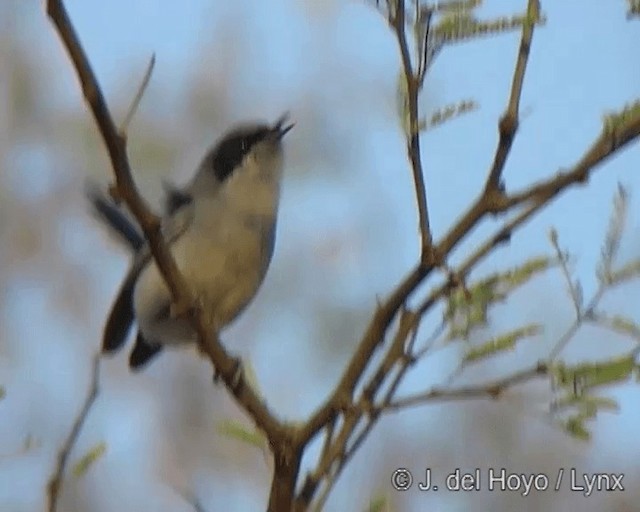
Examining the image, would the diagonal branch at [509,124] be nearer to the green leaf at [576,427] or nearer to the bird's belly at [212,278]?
the green leaf at [576,427]

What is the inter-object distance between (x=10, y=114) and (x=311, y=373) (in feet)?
1.43

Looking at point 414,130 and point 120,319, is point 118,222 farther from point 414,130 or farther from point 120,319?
point 414,130

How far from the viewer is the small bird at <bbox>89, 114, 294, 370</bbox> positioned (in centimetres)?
69

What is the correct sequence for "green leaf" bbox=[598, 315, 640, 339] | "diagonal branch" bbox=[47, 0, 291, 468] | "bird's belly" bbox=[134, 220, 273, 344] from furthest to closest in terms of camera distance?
"bird's belly" bbox=[134, 220, 273, 344], "green leaf" bbox=[598, 315, 640, 339], "diagonal branch" bbox=[47, 0, 291, 468]

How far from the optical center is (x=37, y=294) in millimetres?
1112

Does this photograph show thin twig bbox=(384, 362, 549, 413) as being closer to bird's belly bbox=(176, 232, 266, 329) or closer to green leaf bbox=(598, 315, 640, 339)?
green leaf bbox=(598, 315, 640, 339)

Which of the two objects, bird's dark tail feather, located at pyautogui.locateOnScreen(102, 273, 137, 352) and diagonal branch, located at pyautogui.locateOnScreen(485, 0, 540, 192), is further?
bird's dark tail feather, located at pyautogui.locateOnScreen(102, 273, 137, 352)

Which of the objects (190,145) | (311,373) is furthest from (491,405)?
(190,145)

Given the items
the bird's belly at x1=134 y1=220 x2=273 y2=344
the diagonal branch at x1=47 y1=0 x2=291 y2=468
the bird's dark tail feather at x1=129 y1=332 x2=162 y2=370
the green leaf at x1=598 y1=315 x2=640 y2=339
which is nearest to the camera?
the diagonal branch at x1=47 y1=0 x2=291 y2=468

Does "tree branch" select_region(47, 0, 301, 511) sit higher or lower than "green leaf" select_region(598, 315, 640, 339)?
higher

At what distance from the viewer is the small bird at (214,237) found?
0.69 metres

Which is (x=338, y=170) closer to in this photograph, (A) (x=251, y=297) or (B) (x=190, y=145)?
→ (B) (x=190, y=145)

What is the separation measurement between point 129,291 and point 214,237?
2.7 inches

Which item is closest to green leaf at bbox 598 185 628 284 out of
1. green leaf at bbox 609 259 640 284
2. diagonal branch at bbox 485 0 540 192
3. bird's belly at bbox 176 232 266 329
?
green leaf at bbox 609 259 640 284
